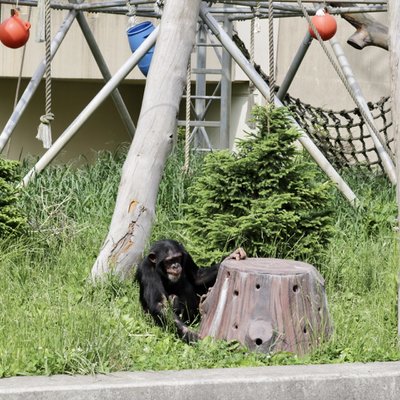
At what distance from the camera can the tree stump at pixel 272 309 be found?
16.0 feet

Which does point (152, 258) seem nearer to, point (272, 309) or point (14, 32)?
point (272, 309)

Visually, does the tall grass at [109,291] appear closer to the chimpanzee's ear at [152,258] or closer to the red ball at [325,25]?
the chimpanzee's ear at [152,258]

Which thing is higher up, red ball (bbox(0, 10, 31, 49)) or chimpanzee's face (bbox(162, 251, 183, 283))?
red ball (bbox(0, 10, 31, 49))

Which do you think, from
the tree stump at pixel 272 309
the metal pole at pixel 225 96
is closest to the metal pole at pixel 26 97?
the metal pole at pixel 225 96

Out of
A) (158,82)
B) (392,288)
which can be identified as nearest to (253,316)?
(392,288)

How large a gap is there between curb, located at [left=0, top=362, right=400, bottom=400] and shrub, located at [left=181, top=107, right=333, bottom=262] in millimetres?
1534

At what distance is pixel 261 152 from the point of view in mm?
6086

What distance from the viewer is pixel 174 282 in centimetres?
555

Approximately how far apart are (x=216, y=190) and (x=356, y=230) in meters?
1.72

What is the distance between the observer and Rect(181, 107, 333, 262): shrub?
597cm

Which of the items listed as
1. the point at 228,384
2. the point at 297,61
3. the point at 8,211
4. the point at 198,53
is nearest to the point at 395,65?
the point at 228,384

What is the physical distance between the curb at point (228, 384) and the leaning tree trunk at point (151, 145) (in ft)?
5.63

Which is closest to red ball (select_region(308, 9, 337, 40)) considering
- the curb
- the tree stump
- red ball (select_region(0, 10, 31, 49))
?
red ball (select_region(0, 10, 31, 49))

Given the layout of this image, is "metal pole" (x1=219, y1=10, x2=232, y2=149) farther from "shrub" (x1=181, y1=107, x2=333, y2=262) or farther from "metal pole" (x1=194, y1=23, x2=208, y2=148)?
"shrub" (x1=181, y1=107, x2=333, y2=262)
